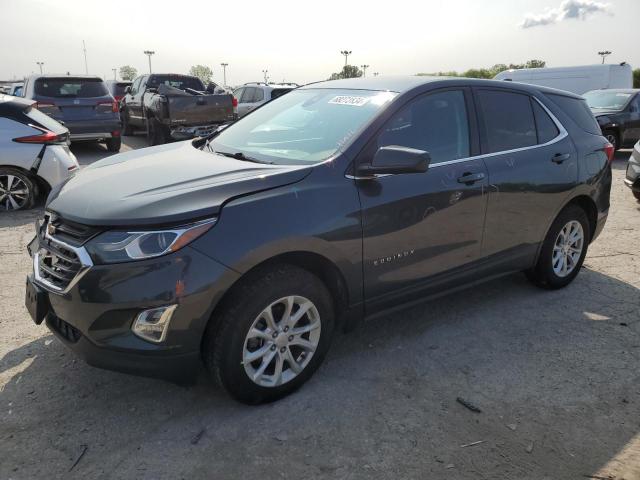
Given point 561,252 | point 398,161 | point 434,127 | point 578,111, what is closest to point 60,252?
point 398,161

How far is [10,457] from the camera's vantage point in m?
2.44

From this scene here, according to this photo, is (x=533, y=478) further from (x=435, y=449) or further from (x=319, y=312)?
(x=319, y=312)

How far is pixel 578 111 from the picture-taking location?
14.9 ft

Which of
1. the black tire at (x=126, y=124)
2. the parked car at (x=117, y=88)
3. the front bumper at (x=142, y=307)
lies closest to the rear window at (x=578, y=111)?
the front bumper at (x=142, y=307)

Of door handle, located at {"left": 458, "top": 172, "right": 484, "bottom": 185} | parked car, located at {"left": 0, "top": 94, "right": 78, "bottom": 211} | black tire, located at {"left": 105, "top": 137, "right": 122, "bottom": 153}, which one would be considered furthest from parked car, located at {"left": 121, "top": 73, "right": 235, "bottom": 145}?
door handle, located at {"left": 458, "top": 172, "right": 484, "bottom": 185}

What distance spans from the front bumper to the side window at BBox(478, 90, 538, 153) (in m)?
2.24

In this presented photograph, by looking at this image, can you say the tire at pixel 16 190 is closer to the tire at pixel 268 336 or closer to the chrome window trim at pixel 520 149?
the tire at pixel 268 336

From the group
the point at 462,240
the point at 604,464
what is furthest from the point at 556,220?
the point at 604,464

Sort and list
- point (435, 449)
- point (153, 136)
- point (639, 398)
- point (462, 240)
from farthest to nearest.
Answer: point (153, 136)
point (462, 240)
point (639, 398)
point (435, 449)

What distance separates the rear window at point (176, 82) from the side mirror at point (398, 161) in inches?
468

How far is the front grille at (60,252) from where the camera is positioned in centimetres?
248

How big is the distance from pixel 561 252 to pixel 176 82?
11810mm

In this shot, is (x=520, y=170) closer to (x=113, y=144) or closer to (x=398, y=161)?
(x=398, y=161)

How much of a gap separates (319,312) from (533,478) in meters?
1.29
